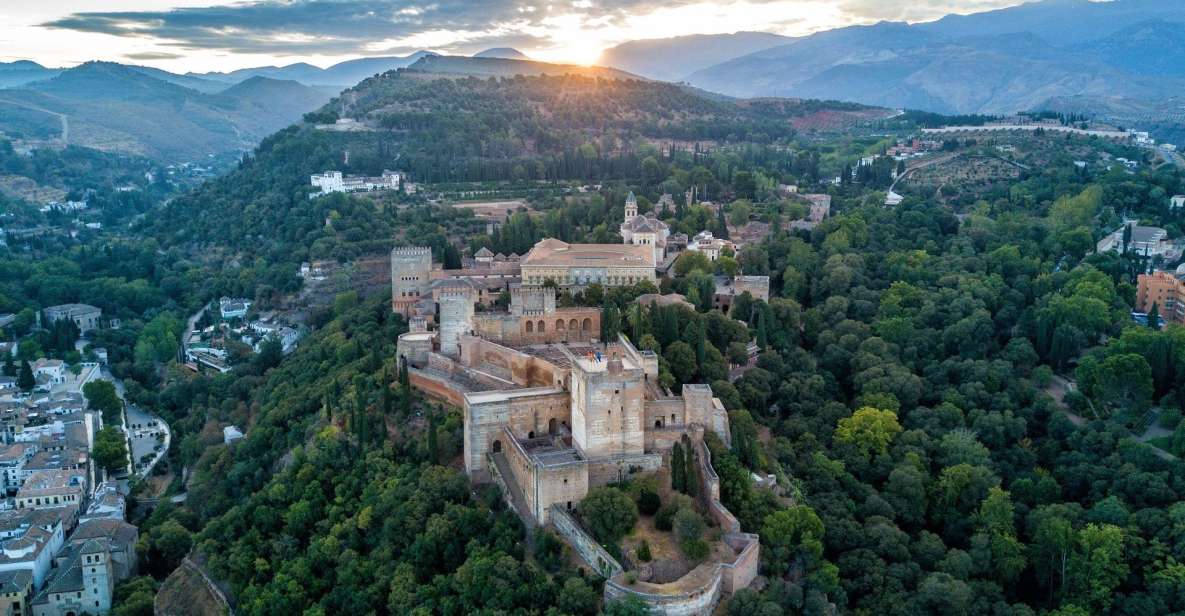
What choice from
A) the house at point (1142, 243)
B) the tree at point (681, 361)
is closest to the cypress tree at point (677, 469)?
the tree at point (681, 361)

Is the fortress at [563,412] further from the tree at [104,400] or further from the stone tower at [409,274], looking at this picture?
the tree at [104,400]

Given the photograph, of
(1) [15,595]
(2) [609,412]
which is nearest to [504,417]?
(2) [609,412]

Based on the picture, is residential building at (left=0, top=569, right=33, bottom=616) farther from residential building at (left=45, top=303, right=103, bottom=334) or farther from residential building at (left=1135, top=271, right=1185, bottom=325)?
residential building at (left=1135, top=271, right=1185, bottom=325)

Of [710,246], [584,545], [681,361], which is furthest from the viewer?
[710,246]

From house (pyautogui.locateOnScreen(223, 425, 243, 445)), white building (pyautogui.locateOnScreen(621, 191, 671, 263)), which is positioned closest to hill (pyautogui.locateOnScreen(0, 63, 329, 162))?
house (pyautogui.locateOnScreen(223, 425, 243, 445))

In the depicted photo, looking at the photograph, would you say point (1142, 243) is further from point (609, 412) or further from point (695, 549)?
point (695, 549)

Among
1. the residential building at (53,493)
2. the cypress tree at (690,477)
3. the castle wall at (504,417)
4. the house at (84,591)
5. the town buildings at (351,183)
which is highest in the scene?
the town buildings at (351,183)

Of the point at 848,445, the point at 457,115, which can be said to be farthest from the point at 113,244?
the point at 848,445
